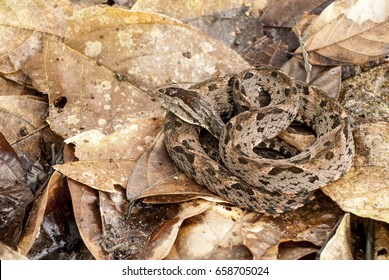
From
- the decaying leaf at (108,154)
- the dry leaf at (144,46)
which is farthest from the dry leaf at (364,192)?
the dry leaf at (144,46)

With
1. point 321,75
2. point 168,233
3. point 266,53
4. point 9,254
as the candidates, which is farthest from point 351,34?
point 9,254

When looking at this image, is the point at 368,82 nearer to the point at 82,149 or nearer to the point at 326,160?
the point at 326,160

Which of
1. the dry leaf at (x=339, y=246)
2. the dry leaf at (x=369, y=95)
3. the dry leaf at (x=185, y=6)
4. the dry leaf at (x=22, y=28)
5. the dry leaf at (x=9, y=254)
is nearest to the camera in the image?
the dry leaf at (x=339, y=246)

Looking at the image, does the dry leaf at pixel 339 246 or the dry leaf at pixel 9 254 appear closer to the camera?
the dry leaf at pixel 339 246

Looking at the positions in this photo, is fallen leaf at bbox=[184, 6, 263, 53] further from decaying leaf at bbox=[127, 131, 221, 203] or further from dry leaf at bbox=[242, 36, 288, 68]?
decaying leaf at bbox=[127, 131, 221, 203]

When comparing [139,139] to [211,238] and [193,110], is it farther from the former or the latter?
[211,238]

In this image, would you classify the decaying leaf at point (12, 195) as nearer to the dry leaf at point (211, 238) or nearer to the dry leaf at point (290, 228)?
the dry leaf at point (211, 238)
